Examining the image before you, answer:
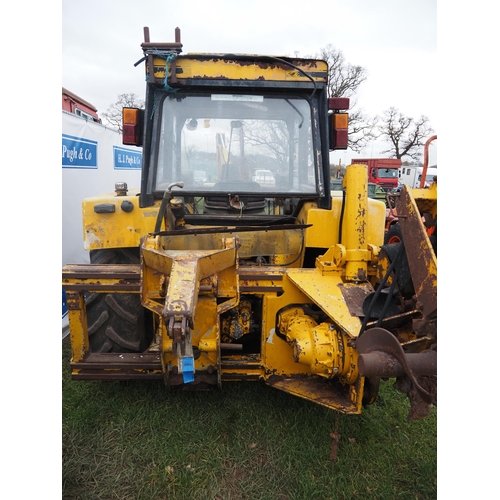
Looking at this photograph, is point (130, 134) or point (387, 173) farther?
point (387, 173)

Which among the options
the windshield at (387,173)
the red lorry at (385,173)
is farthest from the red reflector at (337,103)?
the windshield at (387,173)

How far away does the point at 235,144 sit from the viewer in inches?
118

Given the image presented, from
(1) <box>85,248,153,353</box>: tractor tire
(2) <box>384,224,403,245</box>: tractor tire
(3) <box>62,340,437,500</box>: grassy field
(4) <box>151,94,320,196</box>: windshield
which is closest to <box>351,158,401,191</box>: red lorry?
(4) <box>151,94,320,196</box>: windshield

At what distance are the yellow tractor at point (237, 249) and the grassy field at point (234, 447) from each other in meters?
0.33

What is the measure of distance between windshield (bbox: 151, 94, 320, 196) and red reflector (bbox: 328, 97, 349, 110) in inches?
6.8

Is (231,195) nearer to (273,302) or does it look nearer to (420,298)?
(273,302)

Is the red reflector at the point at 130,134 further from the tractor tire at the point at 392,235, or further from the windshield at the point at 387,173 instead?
the windshield at the point at 387,173

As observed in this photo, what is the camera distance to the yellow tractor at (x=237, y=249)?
2.15 meters

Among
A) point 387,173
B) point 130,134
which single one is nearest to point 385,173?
point 387,173

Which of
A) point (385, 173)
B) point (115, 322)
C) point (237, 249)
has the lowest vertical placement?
point (115, 322)

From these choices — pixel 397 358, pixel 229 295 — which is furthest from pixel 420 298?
pixel 229 295

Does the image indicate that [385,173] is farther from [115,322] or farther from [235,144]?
[115,322]

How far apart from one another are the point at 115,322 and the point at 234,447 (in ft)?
3.79

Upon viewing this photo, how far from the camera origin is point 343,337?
2182 mm
